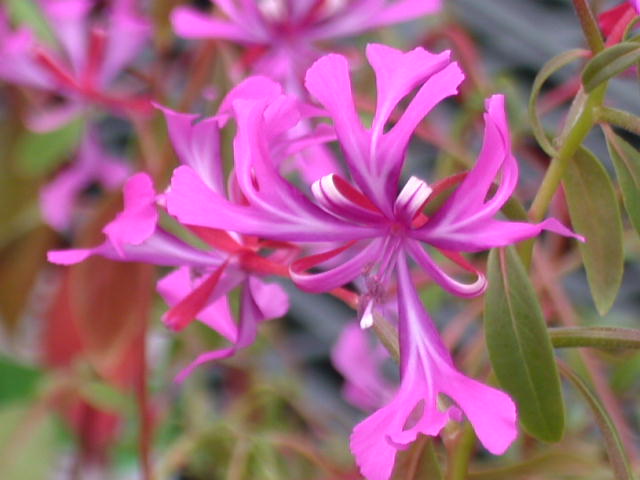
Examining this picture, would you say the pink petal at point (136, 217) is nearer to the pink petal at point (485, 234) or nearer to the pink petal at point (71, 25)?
the pink petal at point (485, 234)

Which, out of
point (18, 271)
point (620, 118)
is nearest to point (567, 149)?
point (620, 118)

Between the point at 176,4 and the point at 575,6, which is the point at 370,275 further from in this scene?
the point at 176,4

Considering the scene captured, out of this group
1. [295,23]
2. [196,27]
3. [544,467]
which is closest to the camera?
[544,467]

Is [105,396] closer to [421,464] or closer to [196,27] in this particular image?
[196,27]

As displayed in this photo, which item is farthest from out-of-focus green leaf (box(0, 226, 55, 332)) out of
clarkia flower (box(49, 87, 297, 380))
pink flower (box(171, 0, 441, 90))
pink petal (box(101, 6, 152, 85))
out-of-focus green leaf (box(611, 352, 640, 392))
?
clarkia flower (box(49, 87, 297, 380))

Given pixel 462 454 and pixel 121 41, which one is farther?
pixel 121 41

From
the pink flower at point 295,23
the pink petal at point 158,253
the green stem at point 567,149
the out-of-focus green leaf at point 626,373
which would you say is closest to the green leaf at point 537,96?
the green stem at point 567,149

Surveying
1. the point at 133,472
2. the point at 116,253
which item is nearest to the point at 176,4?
the point at 116,253

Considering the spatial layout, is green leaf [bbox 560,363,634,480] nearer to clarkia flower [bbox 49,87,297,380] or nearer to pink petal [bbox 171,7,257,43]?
clarkia flower [bbox 49,87,297,380]
